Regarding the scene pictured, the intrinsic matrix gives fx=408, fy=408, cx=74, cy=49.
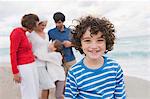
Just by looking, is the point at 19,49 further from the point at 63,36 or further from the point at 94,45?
the point at 94,45

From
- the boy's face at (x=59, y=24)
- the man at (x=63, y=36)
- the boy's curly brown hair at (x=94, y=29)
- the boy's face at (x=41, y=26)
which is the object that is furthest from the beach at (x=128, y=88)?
the boy's curly brown hair at (x=94, y=29)

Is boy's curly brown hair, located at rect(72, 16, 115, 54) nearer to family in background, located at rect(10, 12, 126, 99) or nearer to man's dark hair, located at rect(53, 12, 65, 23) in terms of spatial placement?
family in background, located at rect(10, 12, 126, 99)

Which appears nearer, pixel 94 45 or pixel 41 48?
pixel 94 45

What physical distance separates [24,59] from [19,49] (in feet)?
0.34

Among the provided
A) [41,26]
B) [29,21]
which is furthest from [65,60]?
[29,21]

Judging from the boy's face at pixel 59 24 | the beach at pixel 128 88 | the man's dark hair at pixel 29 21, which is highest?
the man's dark hair at pixel 29 21

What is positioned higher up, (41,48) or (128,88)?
(41,48)

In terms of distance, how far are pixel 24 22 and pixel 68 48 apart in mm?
724

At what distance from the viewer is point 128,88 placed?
20.7 ft

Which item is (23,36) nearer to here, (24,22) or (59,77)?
(24,22)

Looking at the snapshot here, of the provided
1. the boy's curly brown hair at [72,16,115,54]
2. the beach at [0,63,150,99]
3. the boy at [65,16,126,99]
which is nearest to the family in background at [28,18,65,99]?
the beach at [0,63,150,99]

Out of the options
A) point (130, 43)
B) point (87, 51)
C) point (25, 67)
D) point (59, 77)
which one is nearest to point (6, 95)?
point (59, 77)

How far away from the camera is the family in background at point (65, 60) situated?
221cm

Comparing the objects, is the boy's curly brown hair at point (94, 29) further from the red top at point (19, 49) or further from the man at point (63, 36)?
the man at point (63, 36)
